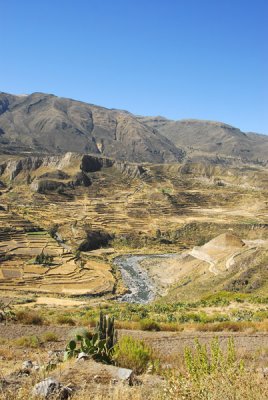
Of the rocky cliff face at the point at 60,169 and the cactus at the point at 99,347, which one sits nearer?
the cactus at the point at 99,347

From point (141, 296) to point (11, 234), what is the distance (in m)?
40.3

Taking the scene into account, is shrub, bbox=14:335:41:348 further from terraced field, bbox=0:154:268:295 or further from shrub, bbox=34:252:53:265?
shrub, bbox=34:252:53:265

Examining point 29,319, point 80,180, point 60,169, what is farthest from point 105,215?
point 29,319

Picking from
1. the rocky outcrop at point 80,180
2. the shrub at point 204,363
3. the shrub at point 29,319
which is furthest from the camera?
the rocky outcrop at point 80,180

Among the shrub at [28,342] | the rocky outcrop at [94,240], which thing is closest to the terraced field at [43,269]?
the rocky outcrop at [94,240]

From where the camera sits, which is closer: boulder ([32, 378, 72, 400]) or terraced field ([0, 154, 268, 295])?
boulder ([32, 378, 72, 400])

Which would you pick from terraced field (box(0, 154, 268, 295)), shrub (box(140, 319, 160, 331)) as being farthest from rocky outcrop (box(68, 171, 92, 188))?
shrub (box(140, 319, 160, 331))

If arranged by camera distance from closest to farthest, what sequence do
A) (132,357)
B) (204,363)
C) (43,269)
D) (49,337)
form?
(204,363), (132,357), (49,337), (43,269)

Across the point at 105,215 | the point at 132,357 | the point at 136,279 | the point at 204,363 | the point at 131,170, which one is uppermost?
the point at 131,170

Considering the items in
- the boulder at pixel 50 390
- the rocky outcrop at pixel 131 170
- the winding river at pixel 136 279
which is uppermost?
the rocky outcrop at pixel 131 170

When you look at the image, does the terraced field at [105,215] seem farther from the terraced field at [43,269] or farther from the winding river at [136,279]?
the winding river at [136,279]

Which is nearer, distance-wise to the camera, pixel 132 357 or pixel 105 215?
pixel 132 357

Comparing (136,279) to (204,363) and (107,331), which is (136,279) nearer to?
(107,331)

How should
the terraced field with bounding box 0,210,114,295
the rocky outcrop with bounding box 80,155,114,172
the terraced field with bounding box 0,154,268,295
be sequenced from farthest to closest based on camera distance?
the rocky outcrop with bounding box 80,155,114,172 → the terraced field with bounding box 0,154,268,295 → the terraced field with bounding box 0,210,114,295
